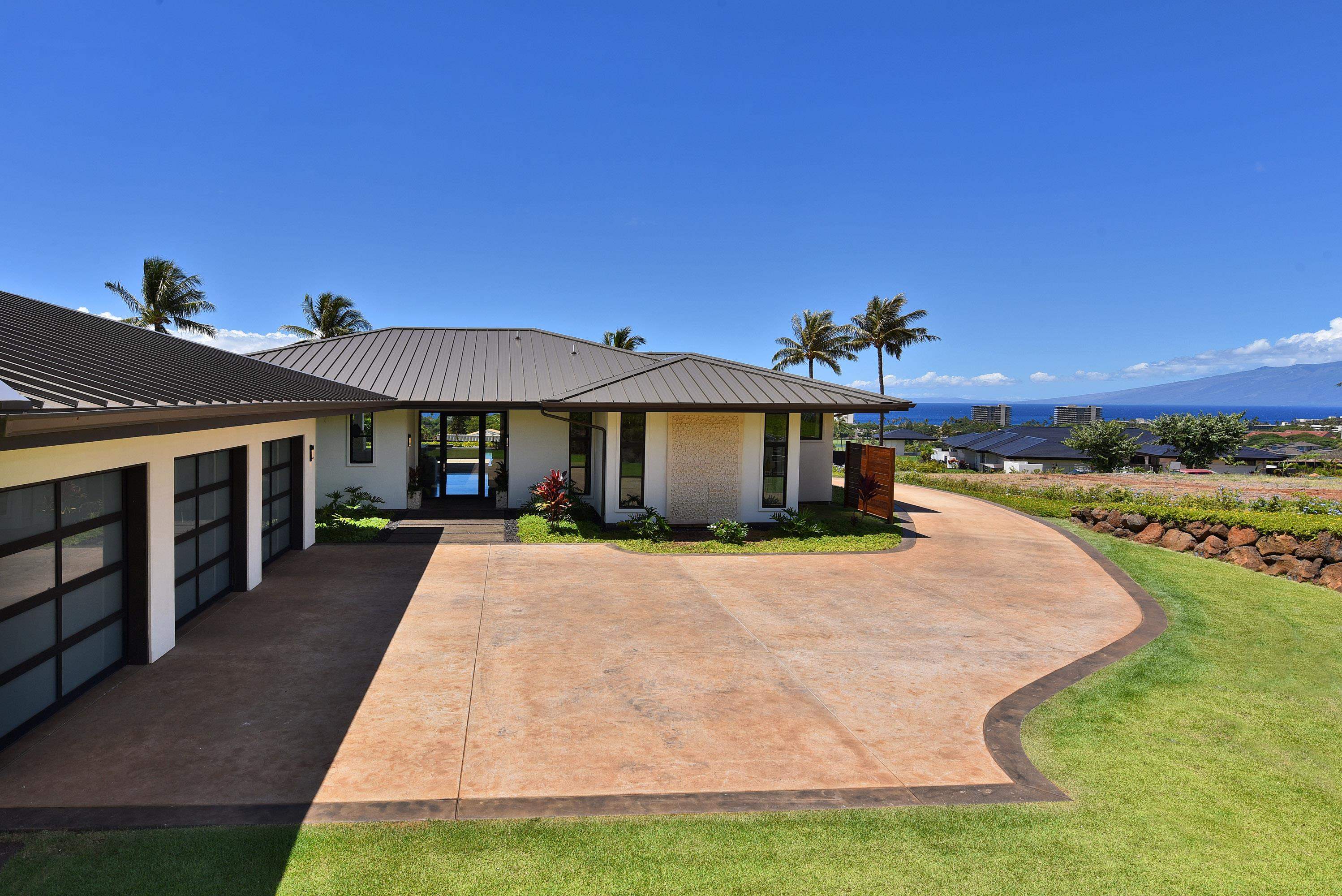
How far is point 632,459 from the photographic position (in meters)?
15.1

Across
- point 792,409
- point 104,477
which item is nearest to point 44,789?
point 104,477

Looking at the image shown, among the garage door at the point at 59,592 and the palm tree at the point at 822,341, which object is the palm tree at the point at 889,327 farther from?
the garage door at the point at 59,592

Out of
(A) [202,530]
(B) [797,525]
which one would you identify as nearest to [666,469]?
(B) [797,525]

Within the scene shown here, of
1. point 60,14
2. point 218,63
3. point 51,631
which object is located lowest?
point 51,631

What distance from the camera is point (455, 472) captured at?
22891mm

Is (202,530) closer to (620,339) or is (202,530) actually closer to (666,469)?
(666,469)

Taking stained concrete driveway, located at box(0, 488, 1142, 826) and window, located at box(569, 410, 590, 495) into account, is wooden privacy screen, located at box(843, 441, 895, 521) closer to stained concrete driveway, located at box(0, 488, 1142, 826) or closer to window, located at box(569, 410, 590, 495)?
stained concrete driveway, located at box(0, 488, 1142, 826)

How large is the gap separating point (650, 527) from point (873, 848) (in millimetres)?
10083

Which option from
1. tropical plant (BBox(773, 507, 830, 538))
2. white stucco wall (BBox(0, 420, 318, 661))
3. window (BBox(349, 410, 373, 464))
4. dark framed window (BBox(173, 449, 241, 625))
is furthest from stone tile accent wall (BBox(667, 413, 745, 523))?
dark framed window (BBox(173, 449, 241, 625))

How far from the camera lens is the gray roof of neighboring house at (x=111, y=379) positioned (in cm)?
367

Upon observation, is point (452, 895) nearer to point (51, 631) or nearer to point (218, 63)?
point (51, 631)

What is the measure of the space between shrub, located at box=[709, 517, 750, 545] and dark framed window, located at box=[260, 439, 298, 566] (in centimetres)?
796

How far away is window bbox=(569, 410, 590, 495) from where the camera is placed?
1694 centimetres

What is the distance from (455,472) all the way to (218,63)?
1266 centimetres
